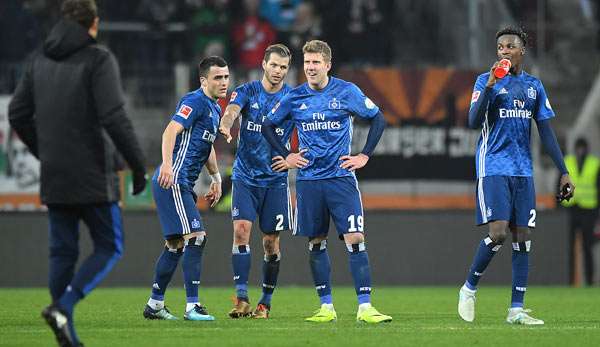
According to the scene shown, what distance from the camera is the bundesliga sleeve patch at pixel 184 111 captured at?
9.58 meters

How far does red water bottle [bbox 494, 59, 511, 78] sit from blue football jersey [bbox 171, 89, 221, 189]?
7.24 ft

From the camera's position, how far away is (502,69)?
9.04 m

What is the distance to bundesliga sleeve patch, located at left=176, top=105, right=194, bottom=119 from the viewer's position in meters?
9.58

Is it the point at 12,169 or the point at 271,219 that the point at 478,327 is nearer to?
the point at 271,219

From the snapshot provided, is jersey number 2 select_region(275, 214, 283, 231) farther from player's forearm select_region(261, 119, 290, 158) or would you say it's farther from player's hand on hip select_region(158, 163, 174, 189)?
player's hand on hip select_region(158, 163, 174, 189)

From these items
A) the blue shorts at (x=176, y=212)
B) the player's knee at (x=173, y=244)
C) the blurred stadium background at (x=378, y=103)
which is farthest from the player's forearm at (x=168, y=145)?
the blurred stadium background at (x=378, y=103)

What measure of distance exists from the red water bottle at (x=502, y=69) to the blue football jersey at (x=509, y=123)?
0.31m

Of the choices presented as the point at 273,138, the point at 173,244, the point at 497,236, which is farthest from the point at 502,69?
the point at 173,244

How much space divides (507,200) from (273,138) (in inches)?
70.8

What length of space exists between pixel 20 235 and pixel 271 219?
279 inches

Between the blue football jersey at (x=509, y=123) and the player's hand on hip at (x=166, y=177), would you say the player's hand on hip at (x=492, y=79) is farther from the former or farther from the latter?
the player's hand on hip at (x=166, y=177)

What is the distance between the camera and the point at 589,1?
58.7 feet

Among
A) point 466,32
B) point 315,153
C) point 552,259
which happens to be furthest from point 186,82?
point 315,153

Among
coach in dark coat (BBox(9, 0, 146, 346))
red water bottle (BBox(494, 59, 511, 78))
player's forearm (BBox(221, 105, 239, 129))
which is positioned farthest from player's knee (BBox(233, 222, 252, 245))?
coach in dark coat (BBox(9, 0, 146, 346))
